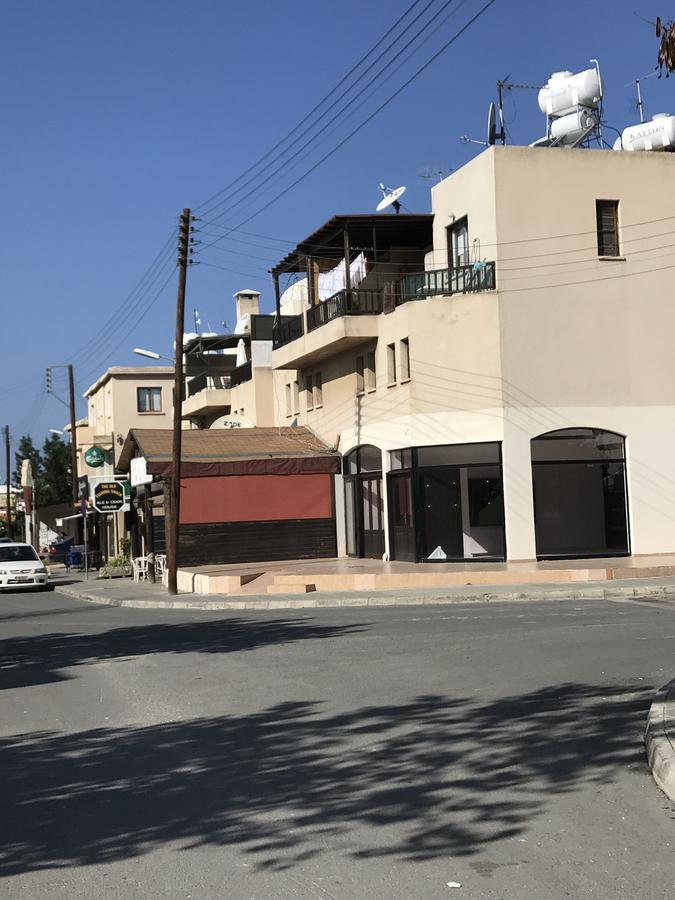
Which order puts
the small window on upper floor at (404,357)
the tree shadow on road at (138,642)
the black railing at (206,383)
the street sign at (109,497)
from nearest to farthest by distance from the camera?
the tree shadow on road at (138,642) → the small window on upper floor at (404,357) → the street sign at (109,497) → the black railing at (206,383)

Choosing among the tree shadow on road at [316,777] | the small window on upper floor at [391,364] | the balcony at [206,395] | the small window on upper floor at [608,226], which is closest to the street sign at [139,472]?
the small window on upper floor at [391,364]

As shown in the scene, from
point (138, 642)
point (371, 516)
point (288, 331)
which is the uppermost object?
point (288, 331)

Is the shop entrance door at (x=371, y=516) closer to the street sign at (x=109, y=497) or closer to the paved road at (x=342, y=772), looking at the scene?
the street sign at (x=109, y=497)

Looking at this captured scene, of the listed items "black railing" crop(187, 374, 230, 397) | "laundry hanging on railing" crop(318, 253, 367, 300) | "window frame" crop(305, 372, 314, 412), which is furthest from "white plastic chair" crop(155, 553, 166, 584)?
"black railing" crop(187, 374, 230, 397)

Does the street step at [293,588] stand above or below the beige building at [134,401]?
below

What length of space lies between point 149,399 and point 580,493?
115ft

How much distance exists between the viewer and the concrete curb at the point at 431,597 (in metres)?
22.7

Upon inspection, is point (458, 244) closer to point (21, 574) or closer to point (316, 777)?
point (21, 574)

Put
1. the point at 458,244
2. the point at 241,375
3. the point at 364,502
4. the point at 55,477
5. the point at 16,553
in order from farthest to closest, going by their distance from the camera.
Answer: the point at 55,477
the point at 241,375
the point at 16,553
the point at 364,502
the point at 458,244

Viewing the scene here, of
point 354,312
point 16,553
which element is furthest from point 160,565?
point 354,312

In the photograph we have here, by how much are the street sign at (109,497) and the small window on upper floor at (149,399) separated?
2139cm

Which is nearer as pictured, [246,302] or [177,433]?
[177,433]

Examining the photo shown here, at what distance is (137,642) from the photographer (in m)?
17.2

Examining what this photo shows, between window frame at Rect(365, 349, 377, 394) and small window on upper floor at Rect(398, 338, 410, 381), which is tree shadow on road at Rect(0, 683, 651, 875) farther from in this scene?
window frame at Rect(365, 349, 377, 394)
